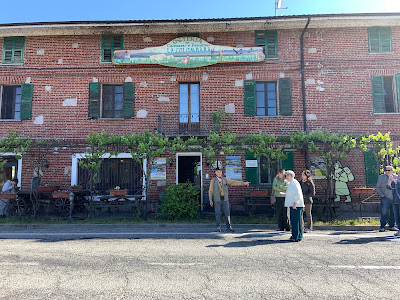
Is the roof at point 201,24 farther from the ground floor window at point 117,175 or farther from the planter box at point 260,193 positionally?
the planter box at point 260,193

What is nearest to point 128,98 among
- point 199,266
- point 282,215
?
point 282,215

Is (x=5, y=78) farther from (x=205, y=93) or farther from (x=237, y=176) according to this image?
(x=237, y=176)

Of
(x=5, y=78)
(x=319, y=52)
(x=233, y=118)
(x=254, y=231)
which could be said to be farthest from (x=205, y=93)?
(x=5, y=78)

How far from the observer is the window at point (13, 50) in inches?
517

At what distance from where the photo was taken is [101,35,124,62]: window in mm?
13091

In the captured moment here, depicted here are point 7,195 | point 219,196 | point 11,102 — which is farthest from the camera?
point 11,102

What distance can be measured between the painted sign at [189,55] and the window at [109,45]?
0.35 metres

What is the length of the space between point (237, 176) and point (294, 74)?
5.13 metres

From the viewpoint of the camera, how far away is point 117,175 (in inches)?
498

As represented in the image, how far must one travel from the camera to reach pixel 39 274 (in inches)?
170

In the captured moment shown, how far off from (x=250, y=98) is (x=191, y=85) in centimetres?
272

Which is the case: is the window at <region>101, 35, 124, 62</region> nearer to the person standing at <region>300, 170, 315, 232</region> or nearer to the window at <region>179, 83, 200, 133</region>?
the window at <region>179, 83, 200, 133</region>

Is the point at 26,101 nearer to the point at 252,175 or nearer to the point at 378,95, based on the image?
the point at 252,175

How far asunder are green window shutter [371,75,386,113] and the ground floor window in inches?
411
